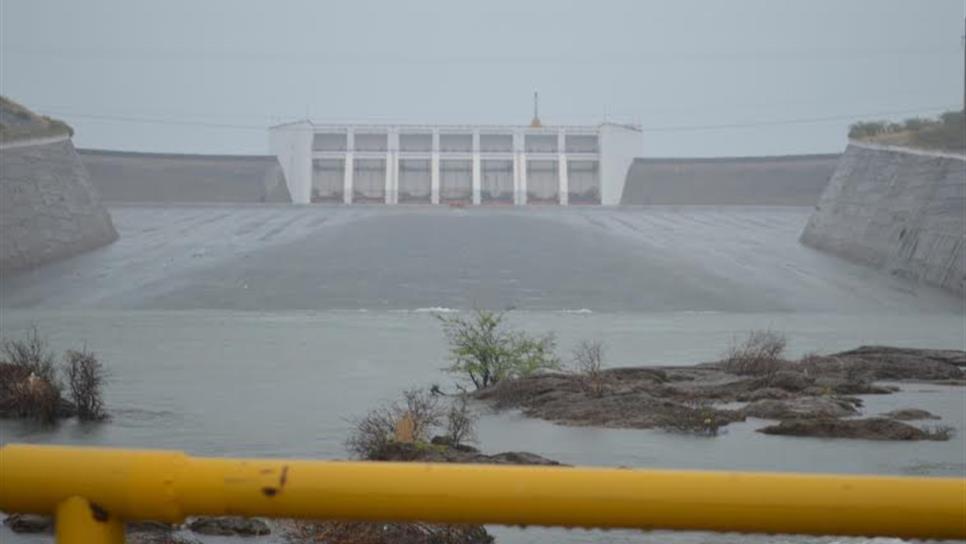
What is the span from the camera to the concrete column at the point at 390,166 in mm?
90412

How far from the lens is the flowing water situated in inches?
535

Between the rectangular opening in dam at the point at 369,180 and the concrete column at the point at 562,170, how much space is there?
11192mm

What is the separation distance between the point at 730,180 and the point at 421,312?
47.8 metres

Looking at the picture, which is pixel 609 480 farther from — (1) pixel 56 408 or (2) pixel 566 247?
(2) pixel 566 247

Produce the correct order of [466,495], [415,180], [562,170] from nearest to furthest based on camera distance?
[466,495]
[562,170]
[415,180]

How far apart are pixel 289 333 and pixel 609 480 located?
82.4ft

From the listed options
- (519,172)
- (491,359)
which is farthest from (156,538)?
(519,172)

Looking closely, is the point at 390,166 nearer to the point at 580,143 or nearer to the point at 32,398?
the point at 580,143

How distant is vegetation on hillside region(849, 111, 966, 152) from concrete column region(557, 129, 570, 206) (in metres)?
39.1

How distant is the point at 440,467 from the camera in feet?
9.55

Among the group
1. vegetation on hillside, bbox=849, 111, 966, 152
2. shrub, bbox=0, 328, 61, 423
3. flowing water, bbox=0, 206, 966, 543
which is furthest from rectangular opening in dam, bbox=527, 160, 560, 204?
shrub, bbox=0, 328, 61, 423

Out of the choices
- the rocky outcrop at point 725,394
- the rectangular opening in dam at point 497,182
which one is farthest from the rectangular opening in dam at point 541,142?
the rocky outcrop at point 725,394

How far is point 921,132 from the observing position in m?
46.5

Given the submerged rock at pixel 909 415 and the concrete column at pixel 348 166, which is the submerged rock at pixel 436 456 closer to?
the submerged rock at pixel 909 415
